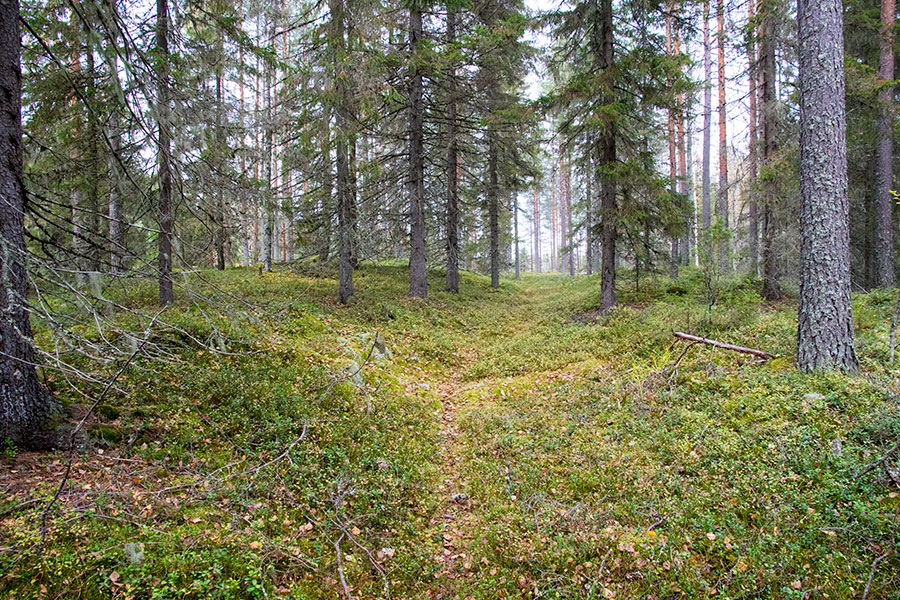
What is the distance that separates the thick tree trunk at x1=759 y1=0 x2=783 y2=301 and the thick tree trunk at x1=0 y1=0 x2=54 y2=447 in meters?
15.8

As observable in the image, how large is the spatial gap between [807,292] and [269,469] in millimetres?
7764

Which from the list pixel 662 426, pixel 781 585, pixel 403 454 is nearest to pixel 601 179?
pixel 662 426

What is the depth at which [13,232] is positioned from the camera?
3877mm

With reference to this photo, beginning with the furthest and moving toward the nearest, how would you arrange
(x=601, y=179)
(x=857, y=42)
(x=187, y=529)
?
1. (x=857, y=42)
2. (x=601, y=179)
3. (x=187, y=529)

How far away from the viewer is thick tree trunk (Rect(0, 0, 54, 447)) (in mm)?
3861

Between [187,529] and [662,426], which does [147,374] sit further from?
[662,426]

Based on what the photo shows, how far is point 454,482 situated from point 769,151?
46.8ft

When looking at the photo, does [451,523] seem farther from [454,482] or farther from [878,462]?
[878,462]

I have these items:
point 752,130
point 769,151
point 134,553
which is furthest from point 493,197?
point 134,553

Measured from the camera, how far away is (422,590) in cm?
367

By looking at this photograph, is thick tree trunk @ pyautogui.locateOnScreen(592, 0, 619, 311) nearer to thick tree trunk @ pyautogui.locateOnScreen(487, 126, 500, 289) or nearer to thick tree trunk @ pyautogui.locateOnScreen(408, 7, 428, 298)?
thick tree trunk @ pyautogui.locateOnScreen(408, 7, 428, 298)

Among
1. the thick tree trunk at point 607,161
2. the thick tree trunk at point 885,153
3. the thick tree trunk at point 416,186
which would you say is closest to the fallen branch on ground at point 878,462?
the thick tree trunk at point 607,161

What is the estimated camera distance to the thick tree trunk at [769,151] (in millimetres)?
12344

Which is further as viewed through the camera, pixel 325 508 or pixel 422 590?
pixel 325 508
